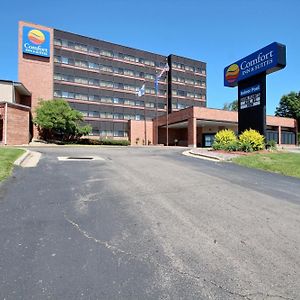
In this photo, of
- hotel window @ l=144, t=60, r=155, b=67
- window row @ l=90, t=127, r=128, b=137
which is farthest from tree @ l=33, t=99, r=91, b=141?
hotel window @ l=144, t=60, r=155, b=67

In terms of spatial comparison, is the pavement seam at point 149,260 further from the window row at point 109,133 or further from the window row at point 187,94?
the window row at point 187,94

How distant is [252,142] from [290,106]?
5331cm

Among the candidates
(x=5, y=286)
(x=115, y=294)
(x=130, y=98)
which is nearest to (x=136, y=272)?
(x=115, y=294)

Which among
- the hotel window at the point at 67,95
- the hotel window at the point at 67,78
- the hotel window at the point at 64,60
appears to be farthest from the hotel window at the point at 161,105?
the hotel window at the point at 64,60

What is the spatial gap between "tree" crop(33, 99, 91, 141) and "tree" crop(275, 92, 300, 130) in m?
43.8

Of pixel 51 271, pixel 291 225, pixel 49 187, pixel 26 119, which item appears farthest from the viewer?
pixel 26 119

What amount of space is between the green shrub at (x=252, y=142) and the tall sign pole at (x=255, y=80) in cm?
153

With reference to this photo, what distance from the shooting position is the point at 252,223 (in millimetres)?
5797

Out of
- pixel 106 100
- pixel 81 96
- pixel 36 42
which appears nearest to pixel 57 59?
pixel 36 42

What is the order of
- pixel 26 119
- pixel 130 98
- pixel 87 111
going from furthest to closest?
pixel 130 98, pixel 87 111, pixel 26 119

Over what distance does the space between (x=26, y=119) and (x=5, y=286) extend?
36.9 meters

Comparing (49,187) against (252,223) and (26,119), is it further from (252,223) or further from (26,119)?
(26,119)

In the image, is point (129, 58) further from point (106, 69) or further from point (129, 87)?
point (106, 69)

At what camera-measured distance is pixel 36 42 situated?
5456cm
